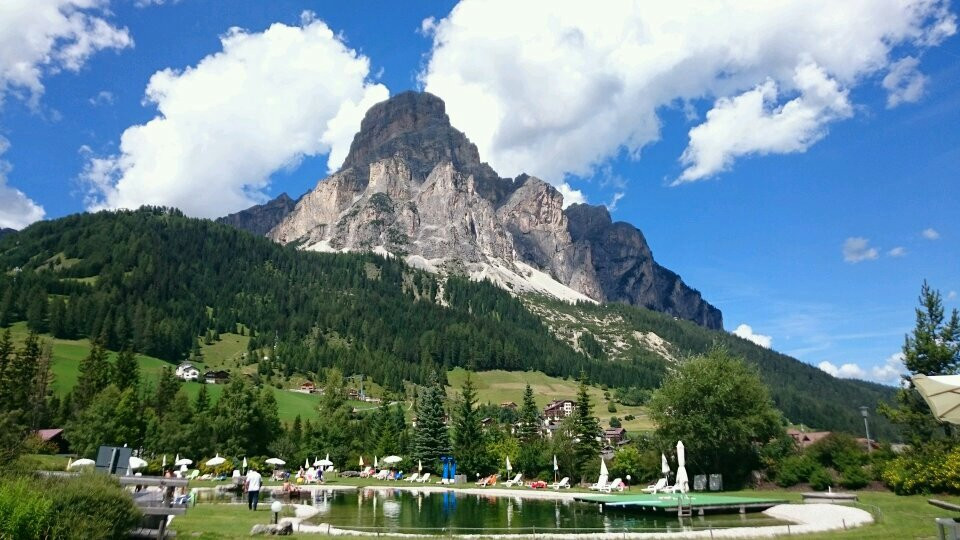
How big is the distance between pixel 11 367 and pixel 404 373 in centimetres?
10194

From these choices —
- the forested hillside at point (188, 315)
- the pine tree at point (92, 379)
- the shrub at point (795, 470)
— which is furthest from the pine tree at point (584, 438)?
the forested hillside at point (188, 315)

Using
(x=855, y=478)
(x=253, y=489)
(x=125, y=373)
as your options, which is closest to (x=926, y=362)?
(x=855, y=478)

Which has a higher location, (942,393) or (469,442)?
(942,393)

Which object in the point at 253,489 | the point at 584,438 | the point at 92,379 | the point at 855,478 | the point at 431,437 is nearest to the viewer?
the point at 253,489

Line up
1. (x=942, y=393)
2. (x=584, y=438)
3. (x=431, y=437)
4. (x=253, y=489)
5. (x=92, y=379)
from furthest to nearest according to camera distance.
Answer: (x=92, y=379) < (x=431, y=437) < (x=584, y=438) < (x=253, y=489) < (x=942, y=393)

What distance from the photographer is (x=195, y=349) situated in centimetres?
15725

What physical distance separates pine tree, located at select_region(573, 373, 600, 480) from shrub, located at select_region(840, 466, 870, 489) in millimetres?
16948

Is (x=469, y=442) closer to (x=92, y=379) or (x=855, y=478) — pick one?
(x=855, y=478)

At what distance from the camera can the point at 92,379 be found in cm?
6656

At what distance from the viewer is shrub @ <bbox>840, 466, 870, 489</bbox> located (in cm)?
2948

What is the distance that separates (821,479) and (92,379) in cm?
7167

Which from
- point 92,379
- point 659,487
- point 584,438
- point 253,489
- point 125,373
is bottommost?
point 659,487

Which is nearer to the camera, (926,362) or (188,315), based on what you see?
(926,362)

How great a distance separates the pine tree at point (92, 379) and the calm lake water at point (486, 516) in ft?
137
